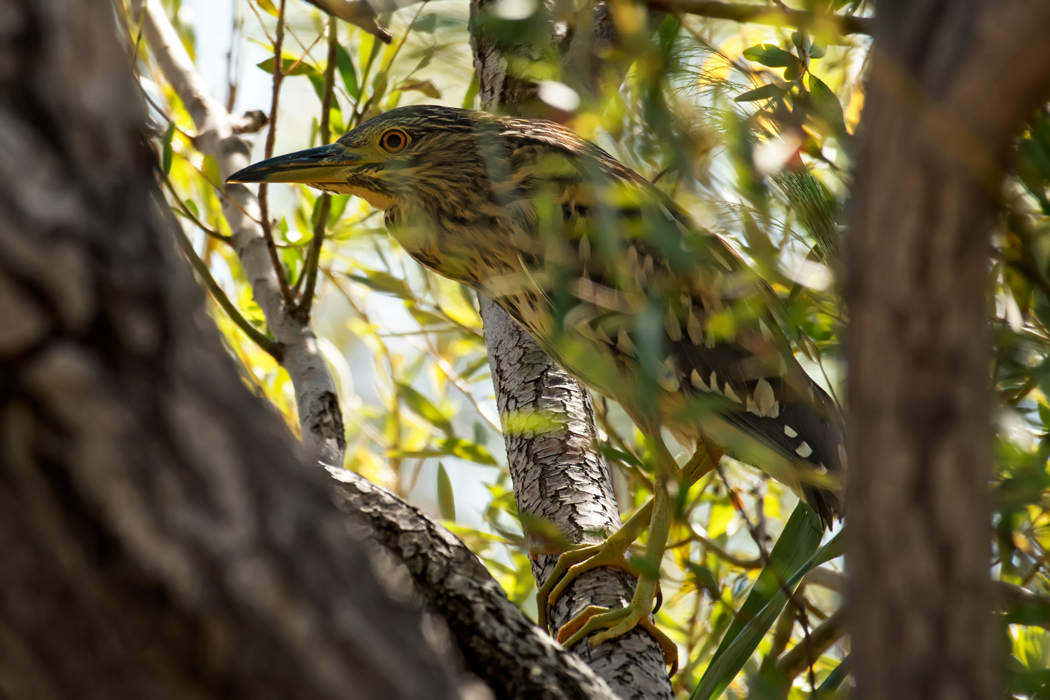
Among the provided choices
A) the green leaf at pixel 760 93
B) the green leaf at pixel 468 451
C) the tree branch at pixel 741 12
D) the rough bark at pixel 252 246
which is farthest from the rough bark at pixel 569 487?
the tree branch at pixel 741 12

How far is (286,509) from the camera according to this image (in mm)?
609

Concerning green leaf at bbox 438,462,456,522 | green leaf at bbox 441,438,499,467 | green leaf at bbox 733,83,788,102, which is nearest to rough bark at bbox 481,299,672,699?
green leaf at bbox 441,438,499,467

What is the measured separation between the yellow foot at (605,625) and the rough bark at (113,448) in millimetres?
1207

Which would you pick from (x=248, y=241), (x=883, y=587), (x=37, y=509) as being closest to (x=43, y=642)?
(x=37, y=509)

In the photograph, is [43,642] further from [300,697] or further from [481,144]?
[481,144]

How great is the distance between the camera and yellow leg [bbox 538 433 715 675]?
1.75 meters

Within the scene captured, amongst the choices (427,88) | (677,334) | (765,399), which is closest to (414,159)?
(427,88)

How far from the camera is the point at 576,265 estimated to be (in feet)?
7.34

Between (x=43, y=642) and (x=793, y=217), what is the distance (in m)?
1.09

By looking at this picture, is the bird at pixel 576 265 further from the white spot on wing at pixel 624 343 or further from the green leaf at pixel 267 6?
the green leaf at pixel 267 6

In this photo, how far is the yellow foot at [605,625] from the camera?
1738 mm

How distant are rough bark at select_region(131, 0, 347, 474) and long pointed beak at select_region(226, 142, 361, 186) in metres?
0.10

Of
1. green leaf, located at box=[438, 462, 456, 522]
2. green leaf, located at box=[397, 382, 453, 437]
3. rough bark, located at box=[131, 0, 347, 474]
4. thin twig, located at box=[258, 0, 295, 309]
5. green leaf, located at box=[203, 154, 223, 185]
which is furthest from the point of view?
green leaf, located at box=[397, 382, 453, 437]

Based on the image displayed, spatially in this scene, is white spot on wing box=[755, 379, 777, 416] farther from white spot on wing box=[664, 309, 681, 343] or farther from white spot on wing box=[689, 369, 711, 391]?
white spot on wing box=[664, 309, 681, 343]
